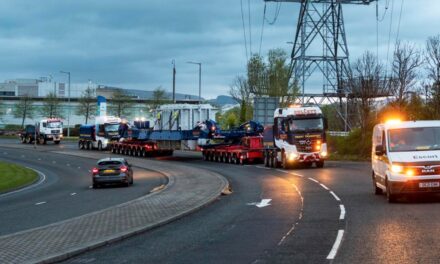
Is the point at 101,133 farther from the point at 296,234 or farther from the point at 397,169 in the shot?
the point at 296,234

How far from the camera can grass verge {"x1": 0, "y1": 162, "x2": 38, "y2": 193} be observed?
36125 millimetres

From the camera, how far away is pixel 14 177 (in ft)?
133

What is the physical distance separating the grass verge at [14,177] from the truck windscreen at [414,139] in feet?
71.6

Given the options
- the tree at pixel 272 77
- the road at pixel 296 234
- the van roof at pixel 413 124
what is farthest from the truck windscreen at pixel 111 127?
the van roof at pixel 413 124

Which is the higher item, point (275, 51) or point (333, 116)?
point (275, 51)

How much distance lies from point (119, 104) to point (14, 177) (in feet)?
236

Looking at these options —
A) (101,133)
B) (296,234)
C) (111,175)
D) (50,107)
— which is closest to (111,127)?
(101,133)

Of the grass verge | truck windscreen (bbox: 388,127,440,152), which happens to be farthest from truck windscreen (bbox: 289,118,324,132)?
truck windscreen (bbox: 388,127,440,152)

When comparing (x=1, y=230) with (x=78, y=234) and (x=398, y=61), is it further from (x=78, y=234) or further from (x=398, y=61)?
(x=398, y=61)

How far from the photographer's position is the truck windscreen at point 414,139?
18797mm

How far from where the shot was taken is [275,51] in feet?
230

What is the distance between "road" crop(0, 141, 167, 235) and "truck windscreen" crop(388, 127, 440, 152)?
948cm

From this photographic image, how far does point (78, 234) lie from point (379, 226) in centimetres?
633

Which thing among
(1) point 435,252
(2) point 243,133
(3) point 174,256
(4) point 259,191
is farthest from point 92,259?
(2) point 243,133
